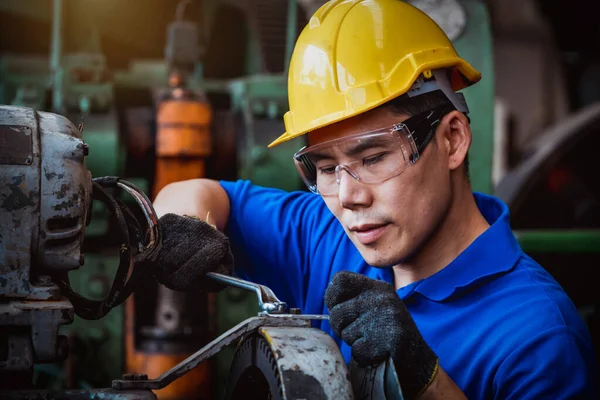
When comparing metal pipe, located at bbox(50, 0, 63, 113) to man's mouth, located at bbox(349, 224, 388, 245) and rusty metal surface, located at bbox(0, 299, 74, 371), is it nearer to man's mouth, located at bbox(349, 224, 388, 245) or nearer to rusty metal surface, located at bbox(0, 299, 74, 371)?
man's mouth, located at bbox(349, 224, 388, 245)

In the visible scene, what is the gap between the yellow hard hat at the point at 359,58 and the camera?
1.63 metres

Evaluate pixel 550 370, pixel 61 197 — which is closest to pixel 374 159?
pixel 550 370

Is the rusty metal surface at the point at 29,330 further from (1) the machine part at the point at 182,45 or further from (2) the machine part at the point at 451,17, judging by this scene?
(2) the machine part at the point at 451,17

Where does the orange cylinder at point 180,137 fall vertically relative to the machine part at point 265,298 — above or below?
above

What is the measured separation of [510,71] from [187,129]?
503cm

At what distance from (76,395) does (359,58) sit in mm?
832

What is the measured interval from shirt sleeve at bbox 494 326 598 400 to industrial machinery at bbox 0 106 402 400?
289 millimetres

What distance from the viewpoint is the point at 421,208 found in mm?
1624

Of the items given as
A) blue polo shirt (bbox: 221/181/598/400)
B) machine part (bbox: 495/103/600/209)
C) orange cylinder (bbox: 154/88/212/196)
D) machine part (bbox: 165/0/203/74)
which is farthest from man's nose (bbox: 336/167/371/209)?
machine part (bbox: 495/103/600/209)

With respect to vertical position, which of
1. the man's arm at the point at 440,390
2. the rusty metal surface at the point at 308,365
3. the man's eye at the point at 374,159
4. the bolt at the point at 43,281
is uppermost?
the man's eye at the point at 374,159

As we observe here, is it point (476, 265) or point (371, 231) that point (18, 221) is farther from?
point (476, 265)

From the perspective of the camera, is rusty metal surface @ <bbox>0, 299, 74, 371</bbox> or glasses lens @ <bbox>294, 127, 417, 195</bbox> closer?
rusty metal surface @ <bbox>0, 299, 74, 371</bbox>

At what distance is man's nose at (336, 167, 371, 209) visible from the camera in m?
1.60

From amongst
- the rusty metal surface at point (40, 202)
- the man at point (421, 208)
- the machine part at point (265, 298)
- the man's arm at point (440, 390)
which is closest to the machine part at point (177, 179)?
the man at point (421, 208)
